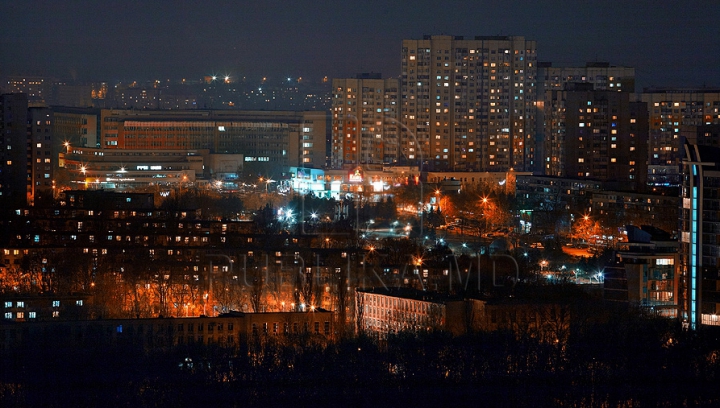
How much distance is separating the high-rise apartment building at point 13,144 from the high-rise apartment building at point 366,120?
10851mm

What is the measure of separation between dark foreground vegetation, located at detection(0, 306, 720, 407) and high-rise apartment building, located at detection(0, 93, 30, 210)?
37.8 feet

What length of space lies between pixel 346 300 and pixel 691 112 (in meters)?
18.5

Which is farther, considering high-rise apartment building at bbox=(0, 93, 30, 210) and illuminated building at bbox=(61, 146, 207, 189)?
illuminated building at bbox=(61, 146, 207, 189)

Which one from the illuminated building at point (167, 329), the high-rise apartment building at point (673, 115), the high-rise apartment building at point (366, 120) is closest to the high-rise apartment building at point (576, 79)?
the high-rise apartment building at point (673, 115)

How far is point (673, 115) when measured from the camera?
118ft

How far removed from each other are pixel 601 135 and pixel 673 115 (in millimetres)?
4113

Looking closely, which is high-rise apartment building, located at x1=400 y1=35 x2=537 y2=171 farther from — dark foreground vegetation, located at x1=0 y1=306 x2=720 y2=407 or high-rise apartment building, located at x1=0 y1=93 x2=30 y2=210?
dark foreground vegetation, located at x1=0 y1=306 x2=720 y2=407

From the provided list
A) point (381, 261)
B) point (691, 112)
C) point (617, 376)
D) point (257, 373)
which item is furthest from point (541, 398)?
point (691, 112)

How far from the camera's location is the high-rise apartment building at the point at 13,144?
2812 cm

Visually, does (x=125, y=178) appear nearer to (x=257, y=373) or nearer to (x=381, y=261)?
(x=381, y=261)

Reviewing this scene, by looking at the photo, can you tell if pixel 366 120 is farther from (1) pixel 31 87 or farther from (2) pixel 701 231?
(2) pixel 701 231

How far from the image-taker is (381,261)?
21.1m

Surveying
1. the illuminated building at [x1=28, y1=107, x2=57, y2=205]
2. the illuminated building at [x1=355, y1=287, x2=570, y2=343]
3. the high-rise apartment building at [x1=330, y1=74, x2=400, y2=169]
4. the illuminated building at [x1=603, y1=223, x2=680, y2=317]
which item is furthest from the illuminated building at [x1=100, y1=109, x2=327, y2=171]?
the illuminated building at [x1=603, y1=223, x2=680, y2=317]

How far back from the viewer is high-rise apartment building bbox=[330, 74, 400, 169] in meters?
38.3
